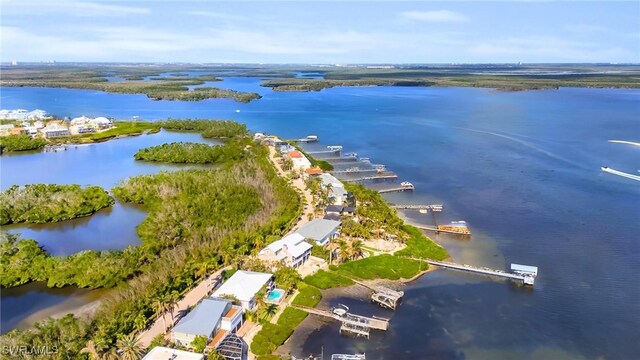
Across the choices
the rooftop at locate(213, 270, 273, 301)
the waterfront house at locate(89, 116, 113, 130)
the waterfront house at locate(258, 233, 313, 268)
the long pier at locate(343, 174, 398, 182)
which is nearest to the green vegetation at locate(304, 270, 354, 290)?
the waterfront house at locate(258, 233, 313, 268)

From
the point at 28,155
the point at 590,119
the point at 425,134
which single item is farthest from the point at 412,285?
the point at 590,119

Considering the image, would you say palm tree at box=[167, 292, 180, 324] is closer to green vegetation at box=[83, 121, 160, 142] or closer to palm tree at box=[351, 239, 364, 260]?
palm tree at box=[351, 239, 364, 260]

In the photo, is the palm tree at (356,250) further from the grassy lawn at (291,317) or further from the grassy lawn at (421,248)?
the grassy lawn at (291,317)

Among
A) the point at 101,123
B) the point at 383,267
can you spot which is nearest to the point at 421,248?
the point at 383,267

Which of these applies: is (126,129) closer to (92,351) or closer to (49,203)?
(49,203)

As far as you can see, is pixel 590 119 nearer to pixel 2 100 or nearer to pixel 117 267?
pixel 117 267

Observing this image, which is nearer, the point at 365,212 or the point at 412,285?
the point at 412,285
